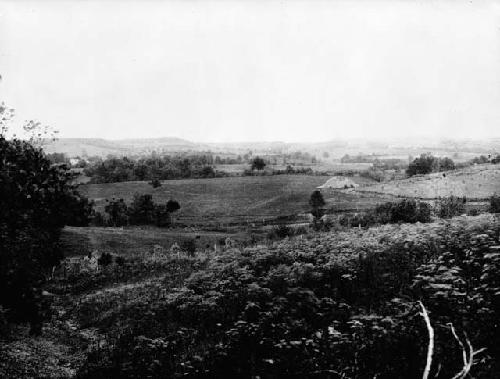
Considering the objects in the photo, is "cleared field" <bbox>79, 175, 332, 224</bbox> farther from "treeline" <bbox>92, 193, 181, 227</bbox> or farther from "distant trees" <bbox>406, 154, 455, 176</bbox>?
"distant trees" <bbox>406, 154, 455, 176</bbox>

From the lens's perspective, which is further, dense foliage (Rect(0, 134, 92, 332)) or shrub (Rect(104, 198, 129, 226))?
shrub (Rect(104, 198, 129, 226))

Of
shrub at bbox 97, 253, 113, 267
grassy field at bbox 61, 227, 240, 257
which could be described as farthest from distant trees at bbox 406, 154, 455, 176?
shrub at bbox 97, 253, 113, 267

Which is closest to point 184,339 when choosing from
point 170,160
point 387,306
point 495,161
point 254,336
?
point 254,336

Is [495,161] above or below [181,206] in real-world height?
above

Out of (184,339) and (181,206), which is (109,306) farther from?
(181,206)

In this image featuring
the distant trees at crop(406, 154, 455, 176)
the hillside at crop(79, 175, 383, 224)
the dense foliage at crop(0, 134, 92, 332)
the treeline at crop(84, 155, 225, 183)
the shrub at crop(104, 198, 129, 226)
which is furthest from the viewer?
the treeline at crop(84, 155, 225, 183)

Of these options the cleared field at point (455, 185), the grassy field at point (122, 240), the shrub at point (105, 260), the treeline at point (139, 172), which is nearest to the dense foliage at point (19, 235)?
the shrub at point (105, 260)
